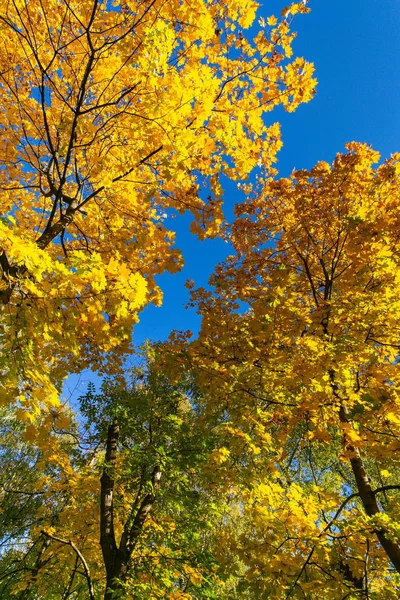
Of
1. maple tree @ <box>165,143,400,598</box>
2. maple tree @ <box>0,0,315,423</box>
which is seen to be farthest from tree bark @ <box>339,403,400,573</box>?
maple tree @ <box>0,0,315,423</box>

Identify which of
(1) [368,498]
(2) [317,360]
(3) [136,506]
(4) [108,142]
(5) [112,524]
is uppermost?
(4) [108,142]

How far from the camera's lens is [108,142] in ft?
11.8

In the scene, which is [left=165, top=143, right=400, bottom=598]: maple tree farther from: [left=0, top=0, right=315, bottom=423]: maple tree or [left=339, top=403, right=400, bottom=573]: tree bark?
[left=0, top=0, right=315, bottom=423]: maple tree

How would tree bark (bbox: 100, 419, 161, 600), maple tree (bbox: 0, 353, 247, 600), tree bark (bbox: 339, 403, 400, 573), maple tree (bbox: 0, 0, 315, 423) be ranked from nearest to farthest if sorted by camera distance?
maple tree (bbox: 0, 0, 315, 423)
tree bark (bbox: 339, 403, 400, 573)
maple tree (bbox: 0, 353, 247, 600)
tree bark (bbox: 100, 419, 161, 600)

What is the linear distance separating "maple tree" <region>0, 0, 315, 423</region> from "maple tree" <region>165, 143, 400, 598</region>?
1.23 metres

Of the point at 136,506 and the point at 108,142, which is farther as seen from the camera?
the point at 136,506

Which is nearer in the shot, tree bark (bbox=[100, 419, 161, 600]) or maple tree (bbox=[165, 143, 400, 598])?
maple tree (bbox=[165, 143, 400, 598])

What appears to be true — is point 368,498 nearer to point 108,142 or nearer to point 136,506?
point 136,506

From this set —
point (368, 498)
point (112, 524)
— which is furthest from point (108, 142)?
point (112, 524)

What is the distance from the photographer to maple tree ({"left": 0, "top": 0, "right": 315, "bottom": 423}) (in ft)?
7.45

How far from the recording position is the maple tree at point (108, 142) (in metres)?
2.27

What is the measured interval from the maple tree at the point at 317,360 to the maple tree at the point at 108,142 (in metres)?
1.23

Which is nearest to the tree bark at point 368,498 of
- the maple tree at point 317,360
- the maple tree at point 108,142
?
the maple tree at point 317,360

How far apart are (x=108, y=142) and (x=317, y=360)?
3364mm
